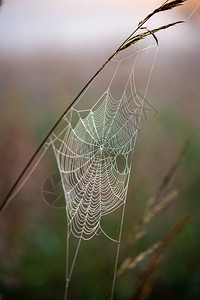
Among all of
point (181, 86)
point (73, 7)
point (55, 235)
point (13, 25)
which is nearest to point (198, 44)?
point (181, 86)

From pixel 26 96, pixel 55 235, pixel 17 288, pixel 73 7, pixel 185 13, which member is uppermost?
pixel 185 13

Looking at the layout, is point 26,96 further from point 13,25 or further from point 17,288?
point 17,288

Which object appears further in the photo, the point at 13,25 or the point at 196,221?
the point at 196,221

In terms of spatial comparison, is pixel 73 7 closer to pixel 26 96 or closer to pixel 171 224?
pixel 26 96

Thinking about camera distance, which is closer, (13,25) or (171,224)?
(13,25)

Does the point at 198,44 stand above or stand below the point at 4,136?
above

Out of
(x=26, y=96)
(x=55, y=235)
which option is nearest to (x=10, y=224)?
(x=55, y=235)
